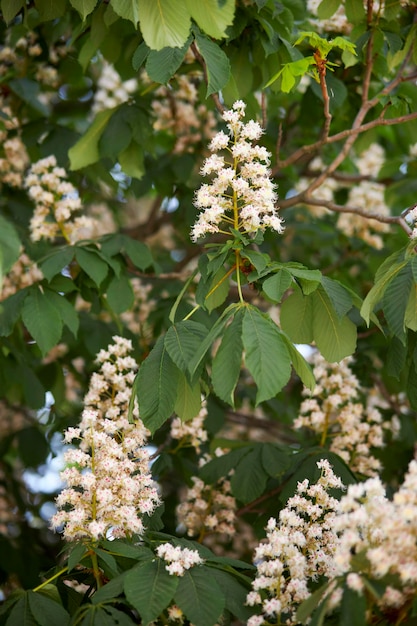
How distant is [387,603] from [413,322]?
82 cm

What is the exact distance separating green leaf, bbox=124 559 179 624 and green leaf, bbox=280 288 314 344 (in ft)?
2.69

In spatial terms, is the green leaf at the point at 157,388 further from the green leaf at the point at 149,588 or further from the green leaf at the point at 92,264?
the green leaf at the point at 92,264

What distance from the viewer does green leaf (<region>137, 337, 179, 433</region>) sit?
91.5 inches

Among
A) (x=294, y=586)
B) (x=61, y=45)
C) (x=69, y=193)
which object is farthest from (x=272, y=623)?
(x=61, y=45)

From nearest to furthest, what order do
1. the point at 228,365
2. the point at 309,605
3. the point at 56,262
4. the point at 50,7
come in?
the point at 309,605 < the point at 228,365 < the point at 50,7 < the point at 56,262

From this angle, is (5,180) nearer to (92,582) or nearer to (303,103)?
(303,103)

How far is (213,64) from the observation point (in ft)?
8.95

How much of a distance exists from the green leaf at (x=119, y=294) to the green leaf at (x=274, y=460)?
798mm

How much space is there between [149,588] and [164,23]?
152 cm

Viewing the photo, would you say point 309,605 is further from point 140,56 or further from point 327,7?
point 327,7

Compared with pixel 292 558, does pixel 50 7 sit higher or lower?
higher

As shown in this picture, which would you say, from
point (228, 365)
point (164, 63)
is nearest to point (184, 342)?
point (228, 365)

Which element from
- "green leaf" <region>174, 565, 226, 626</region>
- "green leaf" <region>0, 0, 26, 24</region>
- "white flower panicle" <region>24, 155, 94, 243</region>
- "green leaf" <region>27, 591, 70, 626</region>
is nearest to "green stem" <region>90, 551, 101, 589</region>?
"green leaf" <region>27, 591, 70, 626</region>

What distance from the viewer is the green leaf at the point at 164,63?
2668 millimetres
